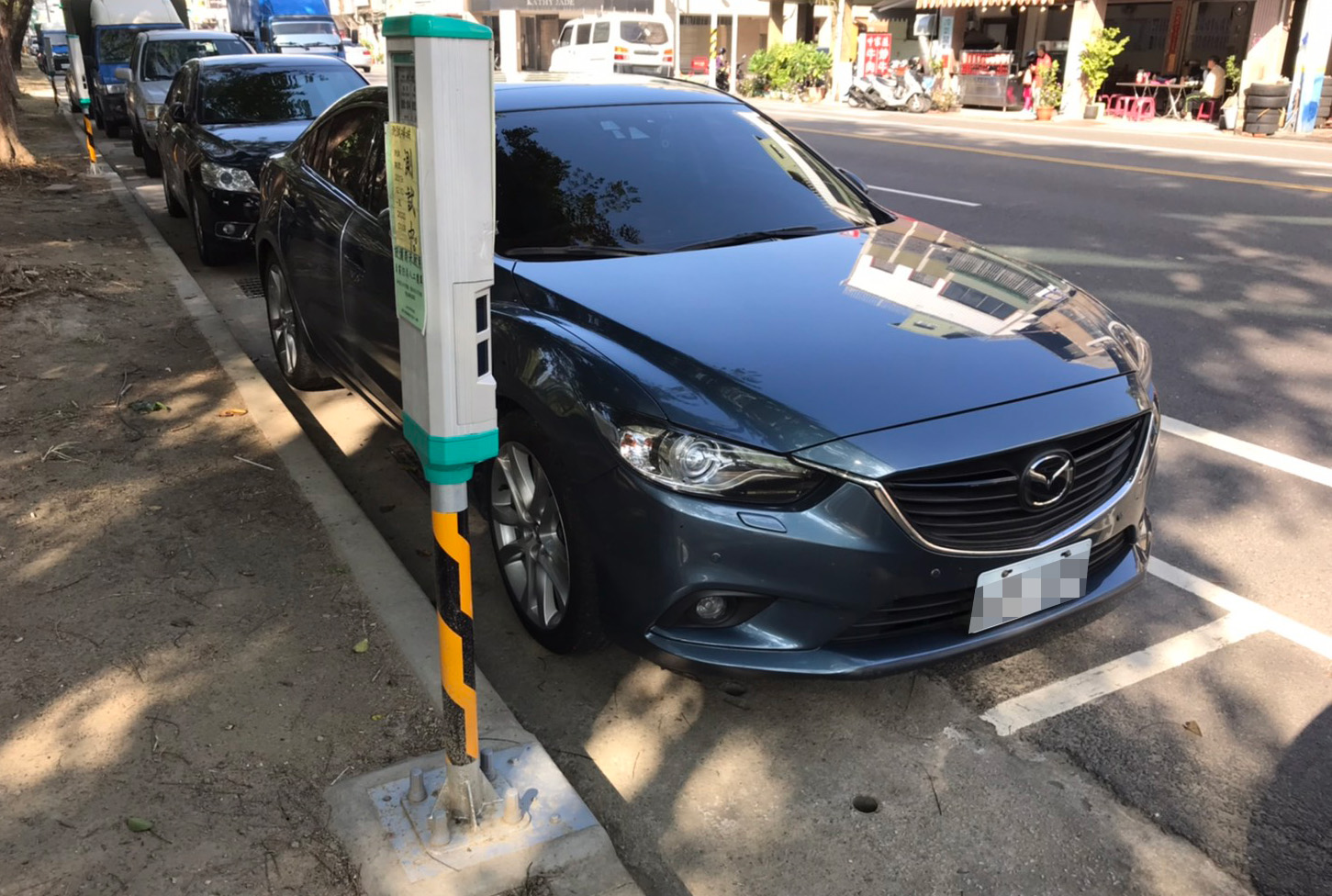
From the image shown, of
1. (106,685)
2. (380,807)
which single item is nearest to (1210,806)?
(380,807)

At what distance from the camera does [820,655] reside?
113 inches

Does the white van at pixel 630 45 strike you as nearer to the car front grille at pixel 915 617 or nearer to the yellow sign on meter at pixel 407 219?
the car front grille at pixel 915 617

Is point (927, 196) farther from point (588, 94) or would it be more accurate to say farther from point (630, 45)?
point (630, 45)

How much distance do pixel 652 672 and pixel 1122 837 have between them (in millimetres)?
1422

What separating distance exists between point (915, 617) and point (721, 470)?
65cm

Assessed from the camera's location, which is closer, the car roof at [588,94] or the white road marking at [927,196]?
the car roof at [588,94]

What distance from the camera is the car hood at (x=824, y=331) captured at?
2.88 m

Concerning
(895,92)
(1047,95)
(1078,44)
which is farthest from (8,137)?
(1078,44)

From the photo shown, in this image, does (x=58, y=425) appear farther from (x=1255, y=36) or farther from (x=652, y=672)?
(x=1255, y=36)

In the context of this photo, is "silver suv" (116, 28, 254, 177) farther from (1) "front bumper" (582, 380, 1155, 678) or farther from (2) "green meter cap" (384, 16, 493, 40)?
(2) "green meter cap" (384, 16, 493, 40)

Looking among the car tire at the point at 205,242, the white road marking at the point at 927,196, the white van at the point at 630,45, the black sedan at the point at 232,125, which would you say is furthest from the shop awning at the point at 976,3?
the car tire at the point at 205,242

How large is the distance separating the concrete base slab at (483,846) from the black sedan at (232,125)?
696cm

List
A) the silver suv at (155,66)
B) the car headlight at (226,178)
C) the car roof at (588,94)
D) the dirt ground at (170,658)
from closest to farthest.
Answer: the dirt ground at (170,658) → the car roof at (588,94) → the car headlight at (226,178) → the silver suv at (155,66)

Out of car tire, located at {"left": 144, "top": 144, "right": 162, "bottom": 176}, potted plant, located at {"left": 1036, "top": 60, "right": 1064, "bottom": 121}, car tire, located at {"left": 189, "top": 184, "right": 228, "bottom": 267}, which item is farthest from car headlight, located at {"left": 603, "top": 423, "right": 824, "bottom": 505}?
potted plant, located at {"left": 1036, "top": 60, "right": 1064, "bottom": 121}
